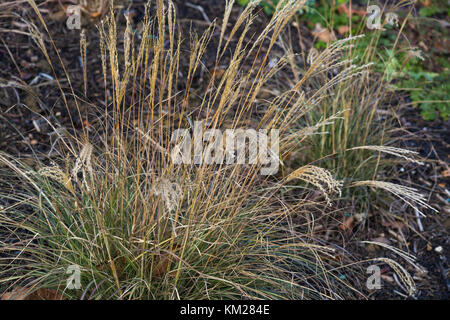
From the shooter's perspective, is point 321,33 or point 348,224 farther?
point 321,33

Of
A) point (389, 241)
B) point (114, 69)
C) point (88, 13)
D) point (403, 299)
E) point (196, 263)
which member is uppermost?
point (88, 13)

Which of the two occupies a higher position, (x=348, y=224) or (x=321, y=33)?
(x=321, y=33)

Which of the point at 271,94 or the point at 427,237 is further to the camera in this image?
the point at 271,94

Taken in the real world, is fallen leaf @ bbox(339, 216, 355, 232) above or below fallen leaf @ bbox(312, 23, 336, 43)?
below

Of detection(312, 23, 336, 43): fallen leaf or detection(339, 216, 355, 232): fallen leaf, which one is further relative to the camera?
detection(312, 23, 336, 43): fallen leaf

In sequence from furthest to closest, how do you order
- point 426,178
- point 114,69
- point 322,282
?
point 426,178, point 322,282, point 114,69

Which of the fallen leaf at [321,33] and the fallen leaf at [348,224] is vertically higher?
the fallen leaf at [321,33]

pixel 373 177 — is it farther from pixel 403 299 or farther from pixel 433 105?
pixel 433 105

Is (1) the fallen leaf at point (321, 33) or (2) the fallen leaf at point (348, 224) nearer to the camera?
(2) the fallen leaf at point (348, 224)

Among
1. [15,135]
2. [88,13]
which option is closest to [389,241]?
[15,135]

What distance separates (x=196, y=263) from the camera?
7.36ft

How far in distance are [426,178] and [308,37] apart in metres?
1.64
